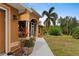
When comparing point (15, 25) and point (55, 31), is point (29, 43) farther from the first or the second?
point (55, 31)

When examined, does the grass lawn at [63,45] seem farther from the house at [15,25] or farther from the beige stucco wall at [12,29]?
the beige stucco wall at [12,29]

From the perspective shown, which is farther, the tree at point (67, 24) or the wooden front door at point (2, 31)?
the tree at point (67, 24)

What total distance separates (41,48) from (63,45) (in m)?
0.55

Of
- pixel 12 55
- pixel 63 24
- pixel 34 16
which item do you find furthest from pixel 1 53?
pixel 63 24

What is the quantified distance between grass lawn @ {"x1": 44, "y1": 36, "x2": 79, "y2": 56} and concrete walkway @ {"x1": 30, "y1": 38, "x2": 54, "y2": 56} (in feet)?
0.34

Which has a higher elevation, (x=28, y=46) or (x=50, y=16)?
(x=50, y=16)

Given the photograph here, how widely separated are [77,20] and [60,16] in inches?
16.5

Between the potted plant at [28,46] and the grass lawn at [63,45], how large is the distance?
1.26ft

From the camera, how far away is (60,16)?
601cm

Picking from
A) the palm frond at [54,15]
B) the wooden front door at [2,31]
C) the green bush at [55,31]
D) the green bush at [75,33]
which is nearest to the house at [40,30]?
the green bush at [55,31]

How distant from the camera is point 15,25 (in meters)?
6.02

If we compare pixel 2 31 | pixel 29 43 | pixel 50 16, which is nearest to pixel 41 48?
pixel 29 43

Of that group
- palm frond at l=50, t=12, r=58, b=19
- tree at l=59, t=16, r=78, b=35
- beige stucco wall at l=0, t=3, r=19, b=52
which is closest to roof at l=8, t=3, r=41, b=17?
beige stucco wall at l=0, t=3, r=19, b=52

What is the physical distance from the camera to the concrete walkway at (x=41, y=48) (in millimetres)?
6055
